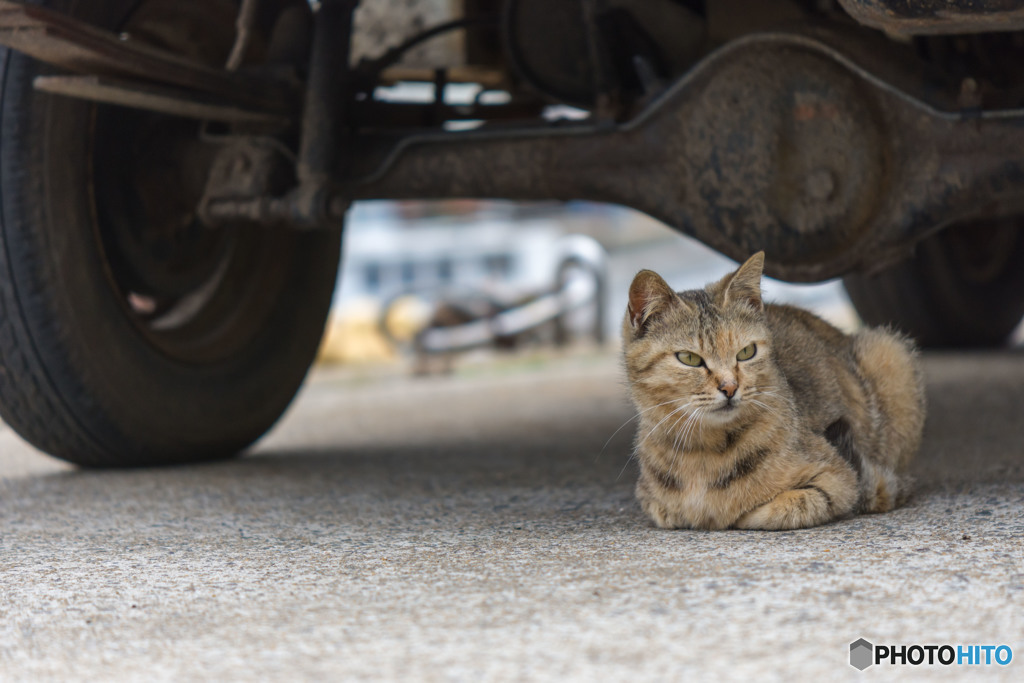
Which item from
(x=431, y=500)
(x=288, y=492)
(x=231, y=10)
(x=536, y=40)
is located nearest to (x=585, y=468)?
(x=431, y=500)

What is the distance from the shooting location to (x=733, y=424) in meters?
2.32

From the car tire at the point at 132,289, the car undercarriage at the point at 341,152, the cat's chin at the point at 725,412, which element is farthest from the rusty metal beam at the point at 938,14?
the car tire at the point at 132,289

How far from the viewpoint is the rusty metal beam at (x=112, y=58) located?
2.36m

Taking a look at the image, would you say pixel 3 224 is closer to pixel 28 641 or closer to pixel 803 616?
pixel 28 641

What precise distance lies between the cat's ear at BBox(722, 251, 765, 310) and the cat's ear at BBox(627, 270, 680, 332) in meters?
0.12

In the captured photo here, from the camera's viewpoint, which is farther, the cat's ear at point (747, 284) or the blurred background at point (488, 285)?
the blurred background at point (488, 285)

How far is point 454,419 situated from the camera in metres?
5.22

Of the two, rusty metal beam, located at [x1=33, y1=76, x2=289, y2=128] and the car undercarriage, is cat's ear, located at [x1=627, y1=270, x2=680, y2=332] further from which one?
rusty metal beam, located at [x1=33, y1=76, x2=289, y2=128]

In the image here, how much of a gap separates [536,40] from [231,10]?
1.10 m

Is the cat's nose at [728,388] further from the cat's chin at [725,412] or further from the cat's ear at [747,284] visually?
the cat's ear at [747,284]

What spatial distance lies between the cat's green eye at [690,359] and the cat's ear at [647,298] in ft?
0.45

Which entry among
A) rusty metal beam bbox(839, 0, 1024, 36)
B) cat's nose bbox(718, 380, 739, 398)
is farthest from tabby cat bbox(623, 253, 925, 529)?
rusty metal beam bbox(839, 0, 1024, 36)
